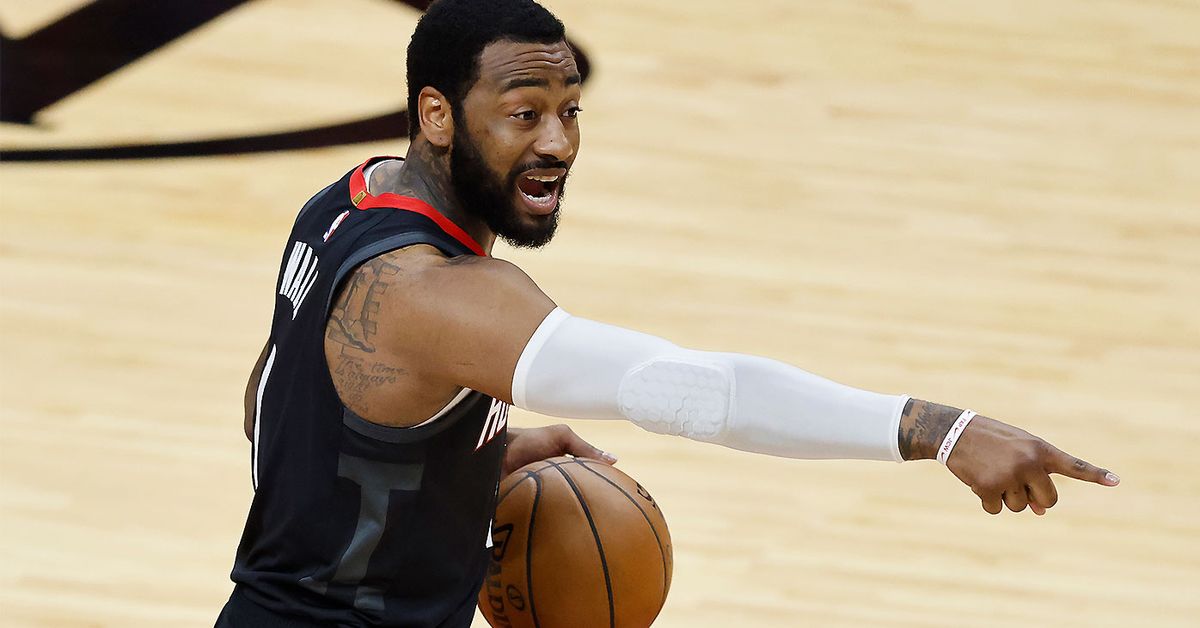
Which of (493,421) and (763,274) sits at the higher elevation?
(493,421)

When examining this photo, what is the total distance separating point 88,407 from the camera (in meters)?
5.02

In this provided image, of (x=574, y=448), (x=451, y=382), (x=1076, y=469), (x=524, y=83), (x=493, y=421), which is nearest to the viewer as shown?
(x=1076, y=469)

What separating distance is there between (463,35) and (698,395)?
69cm

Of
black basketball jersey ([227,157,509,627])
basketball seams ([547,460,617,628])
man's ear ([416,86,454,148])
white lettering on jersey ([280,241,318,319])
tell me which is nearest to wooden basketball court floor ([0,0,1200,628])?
basketball seams ([547,460,617,628])

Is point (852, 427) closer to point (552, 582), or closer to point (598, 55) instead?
point (552, 582)

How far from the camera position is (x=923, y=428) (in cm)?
227

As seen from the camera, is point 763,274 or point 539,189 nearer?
point 539,189

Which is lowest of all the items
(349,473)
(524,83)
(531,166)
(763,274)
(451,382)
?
(763,274)

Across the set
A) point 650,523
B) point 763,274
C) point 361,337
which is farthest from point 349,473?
point 763,274

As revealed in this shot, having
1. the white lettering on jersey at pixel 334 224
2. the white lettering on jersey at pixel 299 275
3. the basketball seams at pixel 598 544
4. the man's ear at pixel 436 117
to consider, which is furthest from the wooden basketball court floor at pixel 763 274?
the man's ear at pixel 436 117

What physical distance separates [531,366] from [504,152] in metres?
0.42

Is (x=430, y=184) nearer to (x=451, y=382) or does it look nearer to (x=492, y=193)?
(x=492, y=193)

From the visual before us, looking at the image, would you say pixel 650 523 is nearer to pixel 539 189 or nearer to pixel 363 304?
pixel 539 189

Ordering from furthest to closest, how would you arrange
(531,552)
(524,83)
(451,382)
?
1. (531,552)
2. (524,83)
3. (451,382)
